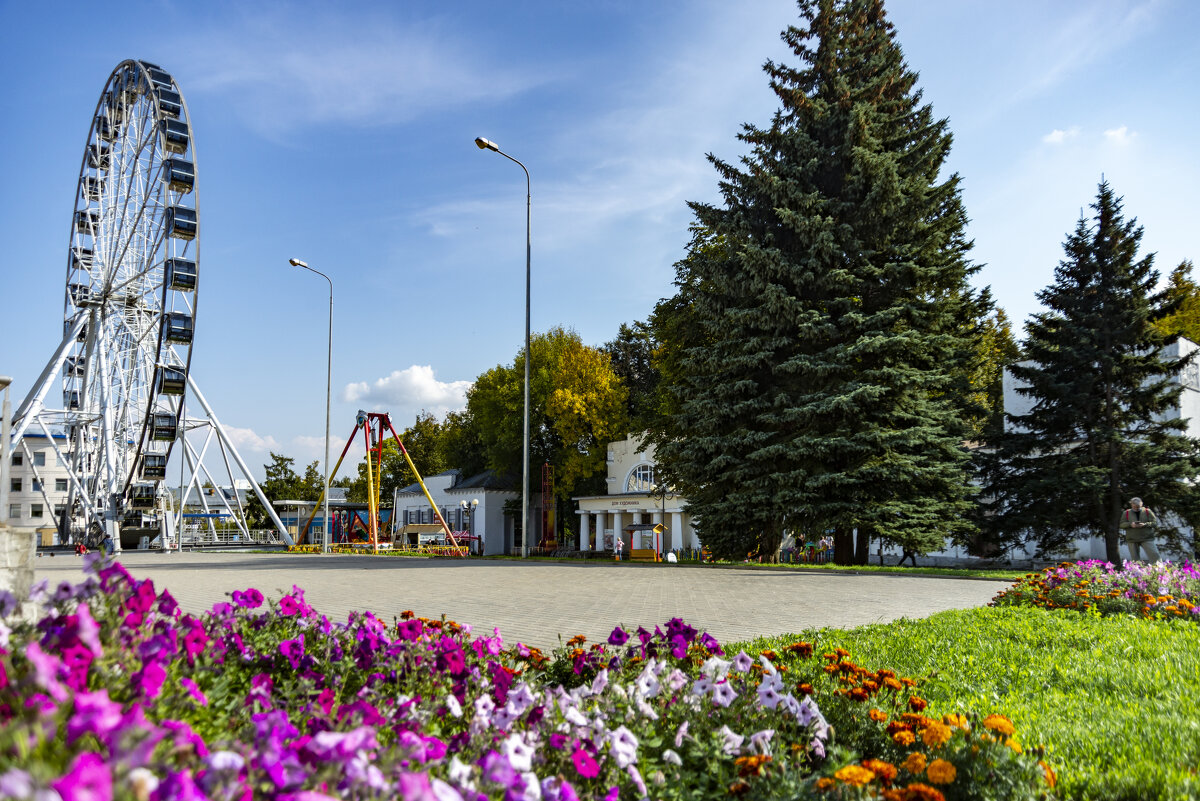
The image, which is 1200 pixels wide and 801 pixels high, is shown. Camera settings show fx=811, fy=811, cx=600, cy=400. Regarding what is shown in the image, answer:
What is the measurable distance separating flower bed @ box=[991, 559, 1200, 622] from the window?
35980 mm

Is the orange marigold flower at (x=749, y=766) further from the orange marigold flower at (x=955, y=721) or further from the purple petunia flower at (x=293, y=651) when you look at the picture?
the purple petunia flower at (x=293, y=651)

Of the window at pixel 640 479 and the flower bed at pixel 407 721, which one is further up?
the window at pixel 640 479

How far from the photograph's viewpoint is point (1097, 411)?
2292 cm

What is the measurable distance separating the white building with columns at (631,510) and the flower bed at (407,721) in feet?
133

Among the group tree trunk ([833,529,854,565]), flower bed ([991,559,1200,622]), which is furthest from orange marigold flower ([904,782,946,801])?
tree trunk ([833,529,854,565])

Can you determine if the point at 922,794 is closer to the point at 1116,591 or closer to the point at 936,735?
the point at 936,735

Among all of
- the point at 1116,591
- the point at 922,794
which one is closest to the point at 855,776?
the point at 922,794

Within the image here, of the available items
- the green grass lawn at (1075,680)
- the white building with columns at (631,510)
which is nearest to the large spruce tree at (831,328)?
the green grass lawn at (1075,680)

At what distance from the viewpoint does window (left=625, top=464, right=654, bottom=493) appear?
157ft

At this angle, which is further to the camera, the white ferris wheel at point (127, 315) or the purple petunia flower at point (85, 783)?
the white ferris wheel at point (127, 315)

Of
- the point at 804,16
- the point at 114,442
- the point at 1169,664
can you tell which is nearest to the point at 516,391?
the point at 114,442

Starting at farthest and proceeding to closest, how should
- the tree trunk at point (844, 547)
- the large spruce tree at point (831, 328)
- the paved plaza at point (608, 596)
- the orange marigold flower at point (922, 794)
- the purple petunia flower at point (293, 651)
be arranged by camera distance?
1. the tree trunk at point (844, 547)
2. the large spruce tree at point (831, 328)
3. the paved plaza at point (608, 596)
4. the purple petunia flower at point (293, 651)
5. the orange marigold flower at point (922, 794)

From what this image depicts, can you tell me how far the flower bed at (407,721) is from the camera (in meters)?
1.72

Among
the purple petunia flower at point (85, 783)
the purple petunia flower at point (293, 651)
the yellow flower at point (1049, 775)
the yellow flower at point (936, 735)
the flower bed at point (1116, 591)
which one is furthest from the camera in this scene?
the flower bed at point (1116, 591)
